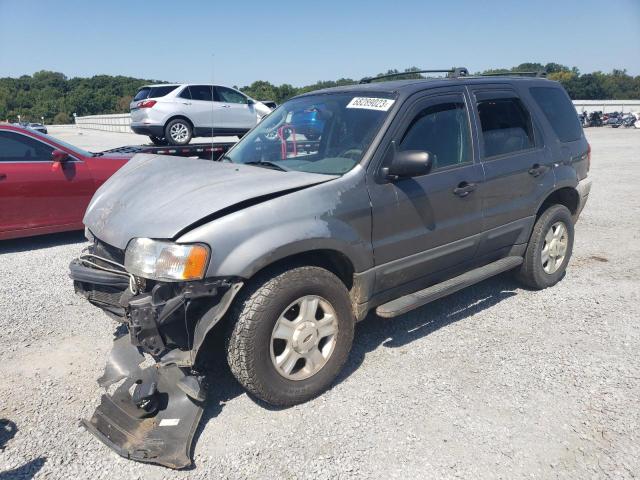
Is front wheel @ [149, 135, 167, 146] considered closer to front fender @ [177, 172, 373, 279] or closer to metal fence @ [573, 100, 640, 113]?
front fender @ [177, 172, 373, 279]

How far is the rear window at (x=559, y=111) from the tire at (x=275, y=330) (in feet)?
9.42

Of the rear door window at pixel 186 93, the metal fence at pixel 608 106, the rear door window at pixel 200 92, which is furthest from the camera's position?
the metal fence at pixel 608 106

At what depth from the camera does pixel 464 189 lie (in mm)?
3629

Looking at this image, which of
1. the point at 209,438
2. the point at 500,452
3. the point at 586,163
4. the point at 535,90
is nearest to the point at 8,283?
the point at 209,438

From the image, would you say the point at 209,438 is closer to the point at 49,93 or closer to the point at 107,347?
the point at 107,347

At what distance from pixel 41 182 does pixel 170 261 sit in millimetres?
4397

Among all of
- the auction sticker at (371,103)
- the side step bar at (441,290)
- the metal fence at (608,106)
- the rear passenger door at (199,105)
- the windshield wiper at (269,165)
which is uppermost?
the metal fence at (608,106)


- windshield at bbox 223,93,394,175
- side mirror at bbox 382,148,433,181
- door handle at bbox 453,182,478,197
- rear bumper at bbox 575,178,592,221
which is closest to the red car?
windshield at bbox 223,93,394,175

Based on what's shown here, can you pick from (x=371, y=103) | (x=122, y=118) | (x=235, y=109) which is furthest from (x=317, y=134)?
(x=122, y=118)

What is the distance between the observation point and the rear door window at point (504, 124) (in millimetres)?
3918

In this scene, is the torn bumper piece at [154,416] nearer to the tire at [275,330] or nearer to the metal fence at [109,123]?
the tire at [275,330]

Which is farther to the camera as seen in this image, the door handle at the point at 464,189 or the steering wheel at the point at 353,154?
the door handle at the point at 464,189

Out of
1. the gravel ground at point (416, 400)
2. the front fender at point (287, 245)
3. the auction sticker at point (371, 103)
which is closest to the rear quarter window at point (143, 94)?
the gravel ground at point (416, 400)

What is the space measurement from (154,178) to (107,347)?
4.55 feet
